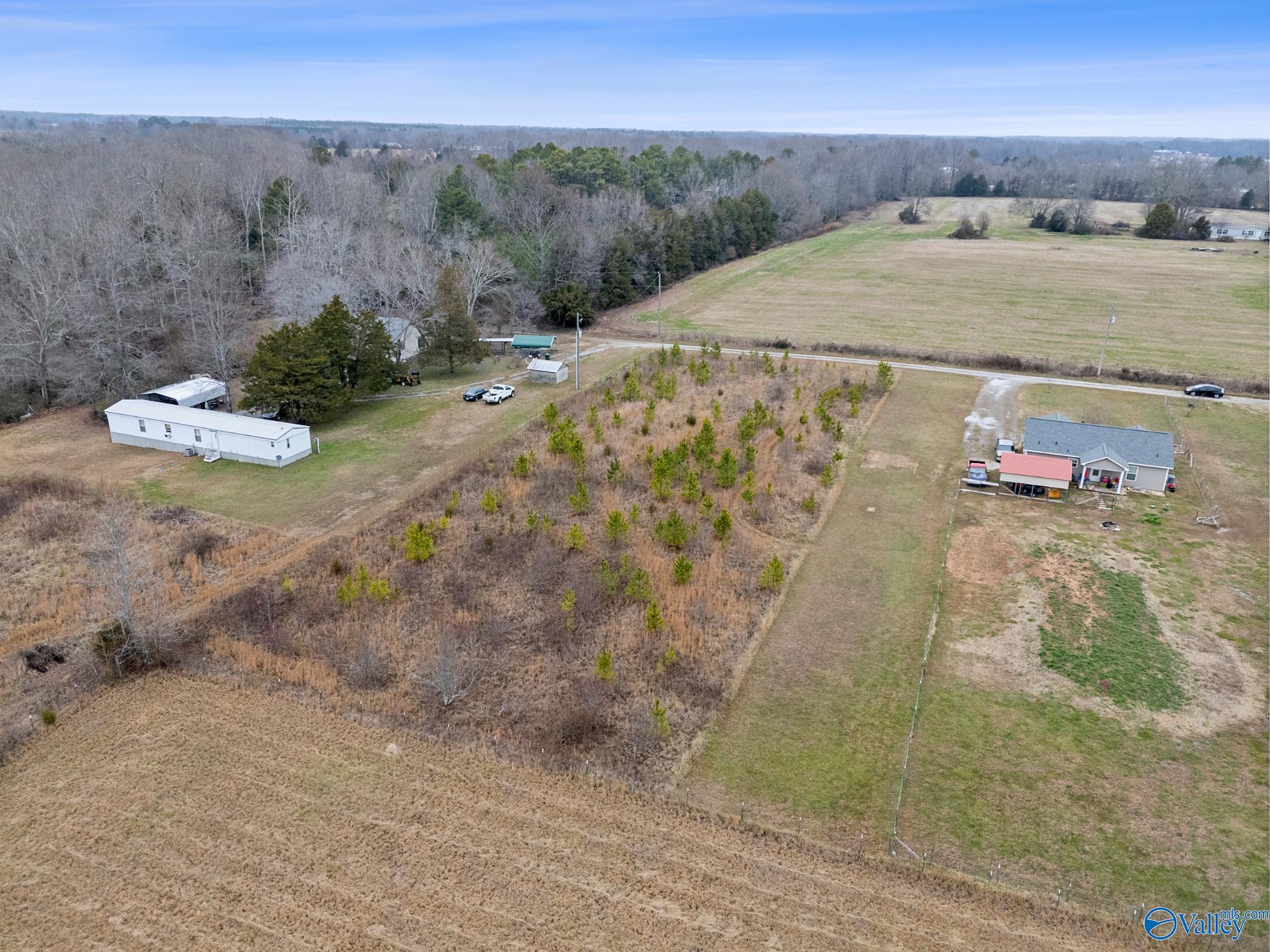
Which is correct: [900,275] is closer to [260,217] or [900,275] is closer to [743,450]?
[743,450]

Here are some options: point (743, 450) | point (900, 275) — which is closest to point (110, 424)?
point (743, 450)

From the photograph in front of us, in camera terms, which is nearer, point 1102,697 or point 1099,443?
point 1102,697

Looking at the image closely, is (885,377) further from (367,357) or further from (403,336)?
(367,357)

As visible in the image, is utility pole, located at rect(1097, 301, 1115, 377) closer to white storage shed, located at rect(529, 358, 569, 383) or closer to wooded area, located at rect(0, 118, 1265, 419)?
white storage shed, located at rect(529, 358, 569, 383)

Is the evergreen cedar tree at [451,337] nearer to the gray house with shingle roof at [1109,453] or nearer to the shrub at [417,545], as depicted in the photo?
the shrub at [417,545]

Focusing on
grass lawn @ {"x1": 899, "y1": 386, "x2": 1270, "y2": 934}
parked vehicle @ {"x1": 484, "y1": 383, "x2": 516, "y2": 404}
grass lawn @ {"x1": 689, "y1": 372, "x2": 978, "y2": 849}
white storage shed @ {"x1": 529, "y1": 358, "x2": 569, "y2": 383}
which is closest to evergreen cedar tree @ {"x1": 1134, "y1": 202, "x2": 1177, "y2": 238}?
grass lawn @ {"x1": 899, "y1": 386, "x2": 1270, "y2": 934}

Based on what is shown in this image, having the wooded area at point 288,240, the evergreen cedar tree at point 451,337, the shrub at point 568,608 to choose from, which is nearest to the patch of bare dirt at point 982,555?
the shrub at point 568,608

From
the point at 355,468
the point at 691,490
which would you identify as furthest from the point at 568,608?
the point at 355,468

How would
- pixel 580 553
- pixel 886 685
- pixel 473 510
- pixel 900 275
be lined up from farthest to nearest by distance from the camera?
pixel 900 275
pixel 473 510
pixel 580 553
pixel 886 685
